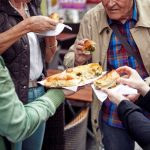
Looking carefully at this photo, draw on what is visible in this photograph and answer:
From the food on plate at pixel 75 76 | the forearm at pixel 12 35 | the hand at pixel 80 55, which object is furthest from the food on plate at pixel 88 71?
the forearm at pixel 12 35

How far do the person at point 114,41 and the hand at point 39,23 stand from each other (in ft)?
0.64

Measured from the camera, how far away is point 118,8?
191 centimetres

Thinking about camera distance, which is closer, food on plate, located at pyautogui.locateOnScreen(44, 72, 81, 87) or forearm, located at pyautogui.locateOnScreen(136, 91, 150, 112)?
forearm, located at pyautogui.locateOnScreen(136, 91, 150, 112)

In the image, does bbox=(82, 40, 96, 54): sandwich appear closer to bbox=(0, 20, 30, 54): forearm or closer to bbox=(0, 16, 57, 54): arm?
bbox=(0, 16, 57, 54): arm

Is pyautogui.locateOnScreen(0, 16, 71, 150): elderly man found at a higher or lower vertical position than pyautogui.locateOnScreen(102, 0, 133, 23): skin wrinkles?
lower

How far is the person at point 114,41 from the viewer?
192cm

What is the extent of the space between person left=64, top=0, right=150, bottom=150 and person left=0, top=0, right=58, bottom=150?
0.17 metres

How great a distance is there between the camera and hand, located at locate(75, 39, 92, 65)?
1.90 m

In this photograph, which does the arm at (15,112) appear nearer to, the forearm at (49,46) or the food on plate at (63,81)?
the food on plate at (63,81)

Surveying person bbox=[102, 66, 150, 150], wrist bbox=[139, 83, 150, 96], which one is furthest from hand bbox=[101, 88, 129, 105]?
wrist bbox=[139, 83, 150, 96]

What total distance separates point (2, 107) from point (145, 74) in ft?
3.26

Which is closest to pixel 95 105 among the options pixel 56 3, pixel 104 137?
pixel 104 137

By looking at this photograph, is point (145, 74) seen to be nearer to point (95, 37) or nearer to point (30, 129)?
point (95, 37)

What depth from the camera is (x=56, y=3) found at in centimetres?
473
